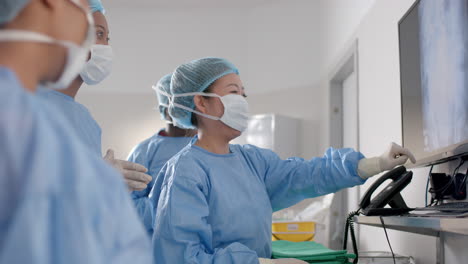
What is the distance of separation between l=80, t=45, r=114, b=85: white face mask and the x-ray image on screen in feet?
3.93

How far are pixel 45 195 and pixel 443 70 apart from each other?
1.43 m

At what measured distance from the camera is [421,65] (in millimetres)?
1860

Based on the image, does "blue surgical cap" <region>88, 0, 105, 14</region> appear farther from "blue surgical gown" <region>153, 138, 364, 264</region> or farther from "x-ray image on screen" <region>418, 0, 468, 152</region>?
"x-ray image on screen" <region>418, 0, 468, 152</region>

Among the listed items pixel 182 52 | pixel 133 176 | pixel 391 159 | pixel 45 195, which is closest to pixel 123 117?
pixel 182 52

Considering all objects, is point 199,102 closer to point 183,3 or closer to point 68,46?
point 68,46

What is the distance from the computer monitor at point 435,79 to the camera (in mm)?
1495

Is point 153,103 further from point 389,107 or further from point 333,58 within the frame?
point 389,107

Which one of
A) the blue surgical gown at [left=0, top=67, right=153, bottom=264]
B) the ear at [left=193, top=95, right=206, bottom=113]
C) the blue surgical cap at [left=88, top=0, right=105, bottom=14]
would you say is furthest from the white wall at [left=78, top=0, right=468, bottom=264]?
the blue surgical gown at [left=0, top=67, right=153, bottom=264]

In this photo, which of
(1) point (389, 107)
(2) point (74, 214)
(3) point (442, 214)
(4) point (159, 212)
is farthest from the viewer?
(1) point (389, 107)

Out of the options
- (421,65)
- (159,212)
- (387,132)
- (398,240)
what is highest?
(421,65)

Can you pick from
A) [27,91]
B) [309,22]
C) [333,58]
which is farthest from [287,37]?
[27,91]

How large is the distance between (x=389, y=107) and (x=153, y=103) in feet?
12.0

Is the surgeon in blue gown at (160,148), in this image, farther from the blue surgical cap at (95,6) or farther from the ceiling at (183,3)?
the ceiling at (183,3)

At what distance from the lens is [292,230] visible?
10.3ft
